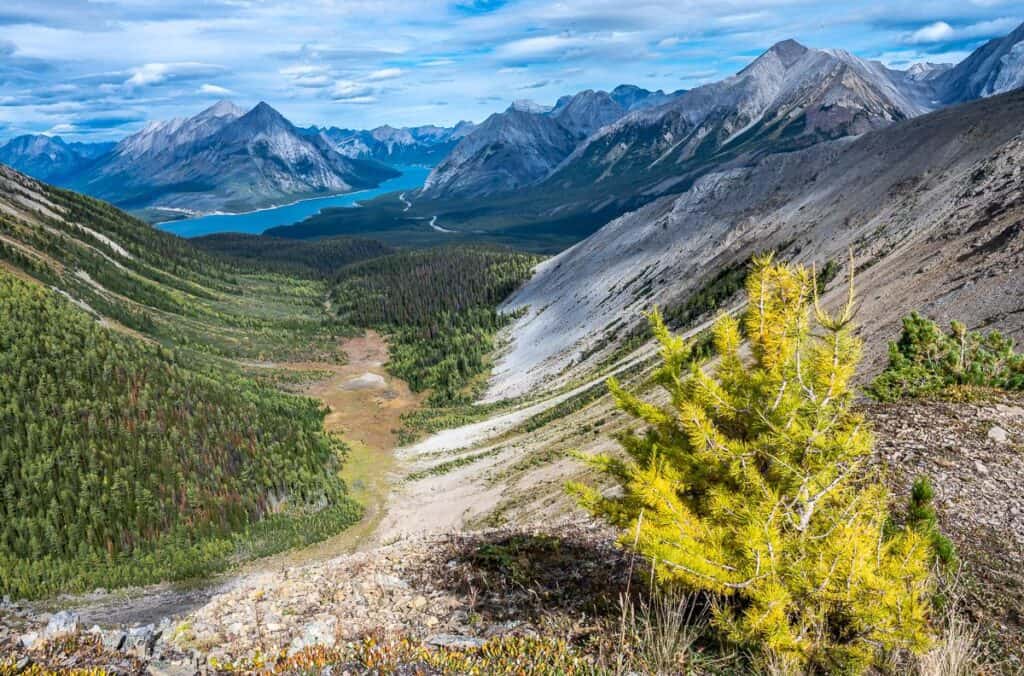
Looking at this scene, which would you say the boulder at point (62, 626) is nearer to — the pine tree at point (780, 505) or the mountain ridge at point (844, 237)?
the pine tree at point (780, 505)

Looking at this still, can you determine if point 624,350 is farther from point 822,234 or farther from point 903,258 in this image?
point 903,258

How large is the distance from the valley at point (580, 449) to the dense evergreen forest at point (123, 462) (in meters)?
0.29

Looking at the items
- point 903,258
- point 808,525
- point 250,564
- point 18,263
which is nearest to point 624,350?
point 903,258

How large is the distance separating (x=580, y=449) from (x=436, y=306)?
338 feet

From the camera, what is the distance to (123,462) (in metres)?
48.2

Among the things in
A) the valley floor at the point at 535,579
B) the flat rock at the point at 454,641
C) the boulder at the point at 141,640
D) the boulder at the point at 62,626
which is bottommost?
the valley floor at the point at 535,579

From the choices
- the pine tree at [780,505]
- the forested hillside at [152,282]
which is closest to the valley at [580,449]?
the pine tree at [780,505]

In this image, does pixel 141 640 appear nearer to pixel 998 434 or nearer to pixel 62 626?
pixel 62 626

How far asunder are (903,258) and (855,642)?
45299mm

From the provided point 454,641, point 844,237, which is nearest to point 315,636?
point 454,641

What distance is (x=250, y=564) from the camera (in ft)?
139

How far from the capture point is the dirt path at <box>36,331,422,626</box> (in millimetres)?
31109

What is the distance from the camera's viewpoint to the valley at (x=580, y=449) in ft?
27.1

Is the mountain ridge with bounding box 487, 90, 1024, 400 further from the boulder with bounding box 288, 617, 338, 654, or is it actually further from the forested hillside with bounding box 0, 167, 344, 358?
the forested hillside with bounding box 0, 167, 344, 358
